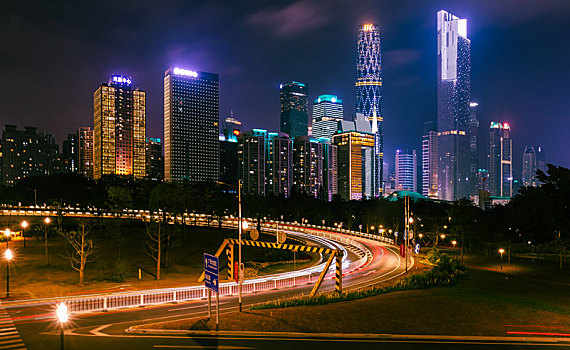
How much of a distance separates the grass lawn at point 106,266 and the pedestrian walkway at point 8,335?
7681 millimetres

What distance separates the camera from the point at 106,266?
1827 inches

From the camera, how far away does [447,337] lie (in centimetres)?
2064

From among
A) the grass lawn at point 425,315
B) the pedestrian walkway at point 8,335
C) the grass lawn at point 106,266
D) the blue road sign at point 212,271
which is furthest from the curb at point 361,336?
the grass lawn at point 106,266

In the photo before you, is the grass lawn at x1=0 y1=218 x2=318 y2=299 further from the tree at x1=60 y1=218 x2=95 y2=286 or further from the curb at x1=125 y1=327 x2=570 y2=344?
the curb at x1=125 y1=327 x2=570 y2=344

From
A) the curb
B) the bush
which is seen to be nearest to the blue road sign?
the curb

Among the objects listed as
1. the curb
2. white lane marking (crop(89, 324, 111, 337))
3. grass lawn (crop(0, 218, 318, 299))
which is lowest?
grass lawn (crop(0, 218, 318, 299))

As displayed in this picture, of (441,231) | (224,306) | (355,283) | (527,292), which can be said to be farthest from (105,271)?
(441,231)

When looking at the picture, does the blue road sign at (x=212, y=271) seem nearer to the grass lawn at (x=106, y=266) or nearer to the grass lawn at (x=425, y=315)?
the grass lawn at (x=425, y=315)

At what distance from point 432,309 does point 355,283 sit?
57.5ft

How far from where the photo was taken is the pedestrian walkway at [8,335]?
20.0m

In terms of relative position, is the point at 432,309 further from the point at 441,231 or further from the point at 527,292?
the point at 441,231

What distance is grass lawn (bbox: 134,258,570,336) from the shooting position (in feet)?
72.7

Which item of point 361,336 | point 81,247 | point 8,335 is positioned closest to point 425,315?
point 361,336

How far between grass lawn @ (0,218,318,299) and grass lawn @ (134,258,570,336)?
1849cm
